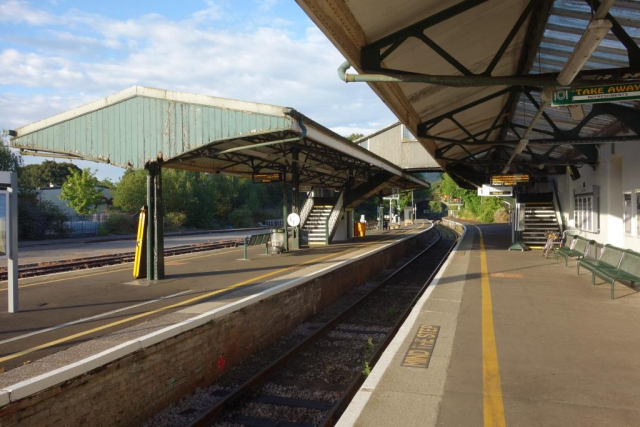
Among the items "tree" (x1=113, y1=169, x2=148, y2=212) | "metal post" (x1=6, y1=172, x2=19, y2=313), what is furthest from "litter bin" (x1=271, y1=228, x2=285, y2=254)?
"tree" (x1=113, y1=169, x2=148, y2=212)

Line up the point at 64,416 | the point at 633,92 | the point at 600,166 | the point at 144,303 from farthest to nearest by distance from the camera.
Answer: the point at 600,166
the point at 144,303
the point at 633,92
the point at 64,416

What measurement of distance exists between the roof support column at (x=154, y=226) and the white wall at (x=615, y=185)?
11.1m

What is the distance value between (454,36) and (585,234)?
12.1 m

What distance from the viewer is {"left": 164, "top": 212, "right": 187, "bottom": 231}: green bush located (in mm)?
49397

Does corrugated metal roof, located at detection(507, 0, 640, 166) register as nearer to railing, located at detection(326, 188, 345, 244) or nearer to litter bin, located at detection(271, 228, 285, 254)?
litter bin, located at detection(271, 228, 285, 254)

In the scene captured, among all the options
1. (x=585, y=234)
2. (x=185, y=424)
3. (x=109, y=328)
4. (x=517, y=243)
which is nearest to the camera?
(x=185, y=424)

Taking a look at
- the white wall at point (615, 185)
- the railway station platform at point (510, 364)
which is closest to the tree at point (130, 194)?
the white wall at point (615, 185)

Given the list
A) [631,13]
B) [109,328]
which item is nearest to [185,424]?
[109,328]

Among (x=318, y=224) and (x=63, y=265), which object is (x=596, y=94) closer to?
(x=63, y=265)

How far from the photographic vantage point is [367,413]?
13.2ft

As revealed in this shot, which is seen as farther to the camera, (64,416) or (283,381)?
(283,381)

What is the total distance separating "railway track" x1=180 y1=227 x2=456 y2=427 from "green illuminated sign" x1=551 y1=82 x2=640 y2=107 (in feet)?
15.5

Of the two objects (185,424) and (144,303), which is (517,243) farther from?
(185,424)

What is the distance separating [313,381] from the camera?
23.4 ft
